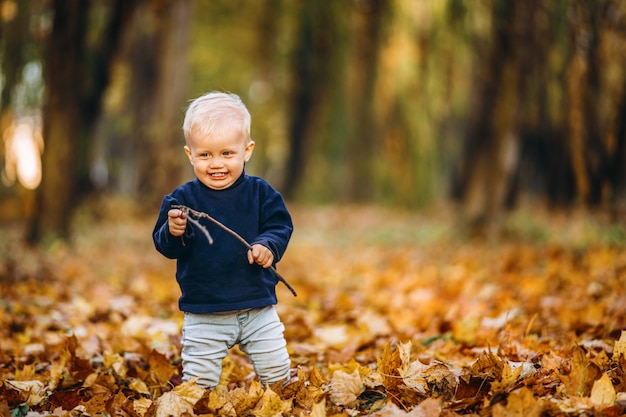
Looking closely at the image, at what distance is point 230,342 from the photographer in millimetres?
2672

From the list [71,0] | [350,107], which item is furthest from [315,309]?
[350,107]

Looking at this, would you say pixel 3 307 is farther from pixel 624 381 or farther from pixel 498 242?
pixel 498 242

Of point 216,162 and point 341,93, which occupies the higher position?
point 341,93

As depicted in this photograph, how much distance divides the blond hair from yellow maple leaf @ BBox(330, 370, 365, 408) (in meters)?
1.00

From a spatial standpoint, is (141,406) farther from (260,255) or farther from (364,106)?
(364,106)

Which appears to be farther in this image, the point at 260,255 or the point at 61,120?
the point at 61,120

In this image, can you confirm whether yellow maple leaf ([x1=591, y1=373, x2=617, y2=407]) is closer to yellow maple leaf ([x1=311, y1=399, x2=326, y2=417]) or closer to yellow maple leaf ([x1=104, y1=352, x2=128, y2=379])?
Result: yellow maple leaf ([x1=311, y1=399, x2=326, y2=417])

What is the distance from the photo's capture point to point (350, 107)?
52.4 feet

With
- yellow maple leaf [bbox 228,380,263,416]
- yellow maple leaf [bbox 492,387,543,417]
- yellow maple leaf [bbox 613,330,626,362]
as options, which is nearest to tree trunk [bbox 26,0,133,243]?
yellow maple leaf [bbox 228,380,263,416]

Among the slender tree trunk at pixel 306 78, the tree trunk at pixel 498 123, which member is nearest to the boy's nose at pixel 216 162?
the tree trunk at pixel 498 123

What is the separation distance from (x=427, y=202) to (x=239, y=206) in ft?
36.8

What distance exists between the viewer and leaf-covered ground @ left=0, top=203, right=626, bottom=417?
2426mm

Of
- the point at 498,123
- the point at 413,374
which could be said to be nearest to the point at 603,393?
the point at 413,374

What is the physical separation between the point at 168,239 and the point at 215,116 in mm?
503
